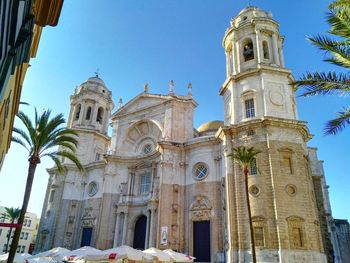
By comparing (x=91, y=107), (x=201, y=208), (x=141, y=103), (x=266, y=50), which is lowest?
(x=201, y=208)

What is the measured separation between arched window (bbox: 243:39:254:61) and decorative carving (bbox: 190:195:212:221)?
14.2m

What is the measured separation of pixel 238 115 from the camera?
25750mm

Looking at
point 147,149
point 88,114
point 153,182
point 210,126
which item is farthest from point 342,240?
point 88,114

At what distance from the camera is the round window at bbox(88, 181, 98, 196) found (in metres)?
34.7

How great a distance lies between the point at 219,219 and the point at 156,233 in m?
5.99

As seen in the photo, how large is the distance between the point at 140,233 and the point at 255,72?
770 inches

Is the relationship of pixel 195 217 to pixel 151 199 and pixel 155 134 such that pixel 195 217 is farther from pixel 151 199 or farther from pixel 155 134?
pixel 155 134

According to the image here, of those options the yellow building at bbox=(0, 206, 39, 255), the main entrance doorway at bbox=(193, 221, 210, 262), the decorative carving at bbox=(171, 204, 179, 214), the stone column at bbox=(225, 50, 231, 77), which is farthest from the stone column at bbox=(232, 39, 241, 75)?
the yellow building at bbox=(0, 206, 39, 255)

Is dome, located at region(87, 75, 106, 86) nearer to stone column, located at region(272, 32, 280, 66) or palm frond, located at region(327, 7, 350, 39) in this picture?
stone column, located at region(272, 32, 280, 66)

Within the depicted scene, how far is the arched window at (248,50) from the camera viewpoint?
92.9 feet

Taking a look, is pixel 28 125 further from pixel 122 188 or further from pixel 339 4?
pixel 122 188

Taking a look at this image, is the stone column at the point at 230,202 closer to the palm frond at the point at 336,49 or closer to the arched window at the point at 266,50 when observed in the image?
the arched window at the point at 266,50

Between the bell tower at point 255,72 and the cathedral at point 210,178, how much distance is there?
98mm

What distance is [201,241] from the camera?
82.8ft
